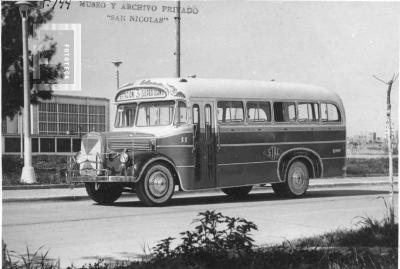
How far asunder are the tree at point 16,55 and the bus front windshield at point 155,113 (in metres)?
1.79

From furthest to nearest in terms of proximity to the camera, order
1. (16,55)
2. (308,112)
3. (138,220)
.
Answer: (16,55) < (308,112) < (138,220)

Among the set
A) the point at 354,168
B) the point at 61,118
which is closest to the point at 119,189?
the point at 354,168

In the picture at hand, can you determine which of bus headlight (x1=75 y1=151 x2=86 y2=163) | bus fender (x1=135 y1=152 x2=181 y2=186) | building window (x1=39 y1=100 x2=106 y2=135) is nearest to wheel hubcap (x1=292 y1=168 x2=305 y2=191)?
bus fender (x1=135 y1=152 x2=181 y2=186)

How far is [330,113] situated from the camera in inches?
549

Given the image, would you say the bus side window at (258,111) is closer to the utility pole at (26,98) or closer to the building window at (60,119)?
the utility pole at (26,98)

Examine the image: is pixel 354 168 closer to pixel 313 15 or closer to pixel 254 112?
pixel 254 112

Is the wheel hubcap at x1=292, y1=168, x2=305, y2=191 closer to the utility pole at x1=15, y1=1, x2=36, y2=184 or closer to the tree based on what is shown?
the tree

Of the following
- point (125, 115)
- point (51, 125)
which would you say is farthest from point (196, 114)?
point (51, 125)

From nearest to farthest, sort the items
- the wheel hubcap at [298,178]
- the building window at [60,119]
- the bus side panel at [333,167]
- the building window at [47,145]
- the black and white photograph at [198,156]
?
the black and white photograph at [198,156]
the wheel hubcap at [298,178]
the bus side panel at [333,167]
the building window at [60,119]
the building window at [47,145]

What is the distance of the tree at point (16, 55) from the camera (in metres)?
9.51

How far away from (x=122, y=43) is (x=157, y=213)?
2913 millimetres

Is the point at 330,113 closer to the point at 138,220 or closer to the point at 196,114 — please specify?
the point at 196,114

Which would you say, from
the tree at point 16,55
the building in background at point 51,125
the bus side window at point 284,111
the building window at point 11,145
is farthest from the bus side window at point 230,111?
the building window at point 11,145

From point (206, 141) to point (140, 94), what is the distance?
1.56m
